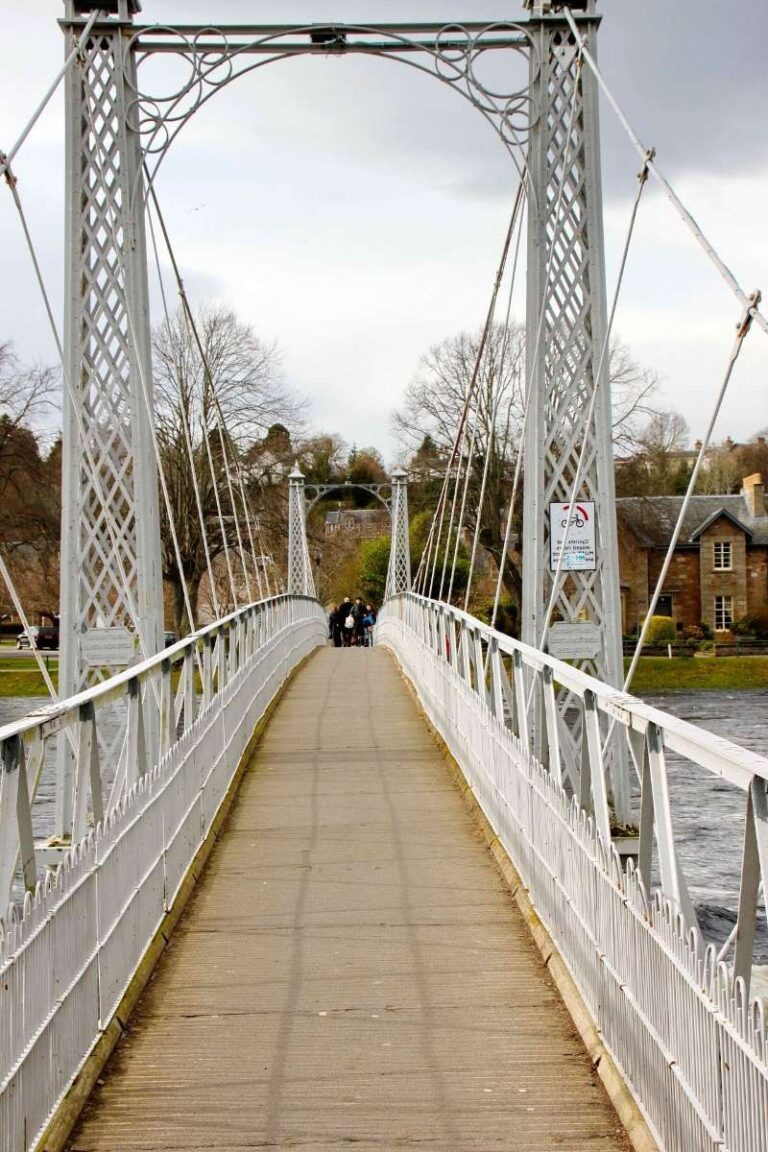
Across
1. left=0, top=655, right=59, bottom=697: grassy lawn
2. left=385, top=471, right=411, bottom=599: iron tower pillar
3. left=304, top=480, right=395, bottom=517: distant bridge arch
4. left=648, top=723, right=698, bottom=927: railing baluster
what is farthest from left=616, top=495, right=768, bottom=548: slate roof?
left=648, top=723, right=698, bottom=927: railing baluster

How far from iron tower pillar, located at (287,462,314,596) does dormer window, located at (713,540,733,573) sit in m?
24.4

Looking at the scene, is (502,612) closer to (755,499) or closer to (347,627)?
(347,627)

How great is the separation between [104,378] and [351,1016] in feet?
22.6

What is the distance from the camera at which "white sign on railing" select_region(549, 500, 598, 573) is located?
11289 millimetres

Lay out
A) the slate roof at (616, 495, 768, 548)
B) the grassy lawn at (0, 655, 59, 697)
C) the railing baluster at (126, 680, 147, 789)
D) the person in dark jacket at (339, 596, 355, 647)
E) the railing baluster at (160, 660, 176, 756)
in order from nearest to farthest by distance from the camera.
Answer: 1. the railing baluster at (126, 680, 147, 789)
2. the railing baluster at (160, 660, 176, 756)
3. the person in dark jacket at (339, 596, 355, 647)
4. the grassy lawn at (0, 655, 59, 697)
5. the slate roof at (616, 495, 768, 548)

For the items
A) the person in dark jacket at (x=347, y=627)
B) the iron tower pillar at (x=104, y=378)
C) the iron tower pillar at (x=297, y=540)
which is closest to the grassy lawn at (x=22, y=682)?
the iron tower pillar at (x=297, y=540)

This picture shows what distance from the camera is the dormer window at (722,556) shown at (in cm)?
6588

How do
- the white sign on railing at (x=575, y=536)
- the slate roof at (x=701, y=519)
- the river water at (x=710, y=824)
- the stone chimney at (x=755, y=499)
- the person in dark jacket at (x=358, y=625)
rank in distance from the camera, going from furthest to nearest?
1. the stone chimney at (x=755, y=499)
2. the slate roof at (x=701, y=519)
3. the person in dark jacket at (x=358, y=625)
4. the river water at (x=710, y=824)
5. the white sign on railing at (x=575, y=536)

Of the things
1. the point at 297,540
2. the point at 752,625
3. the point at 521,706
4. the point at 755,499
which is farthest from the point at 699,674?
the point at 521,706

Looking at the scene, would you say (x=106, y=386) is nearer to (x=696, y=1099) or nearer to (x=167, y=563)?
(x=696, y=1099)

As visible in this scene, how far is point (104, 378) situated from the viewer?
11539 mm

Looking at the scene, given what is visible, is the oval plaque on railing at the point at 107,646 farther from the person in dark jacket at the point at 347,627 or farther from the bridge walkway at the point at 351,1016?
the person in dark jacket at the point at 347,627

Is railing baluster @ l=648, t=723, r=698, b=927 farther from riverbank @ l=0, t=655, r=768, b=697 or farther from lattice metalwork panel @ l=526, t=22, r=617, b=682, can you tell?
riverbank @ l=0, t=655, r=768, b=697

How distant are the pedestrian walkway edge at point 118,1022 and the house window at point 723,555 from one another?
5789cm
